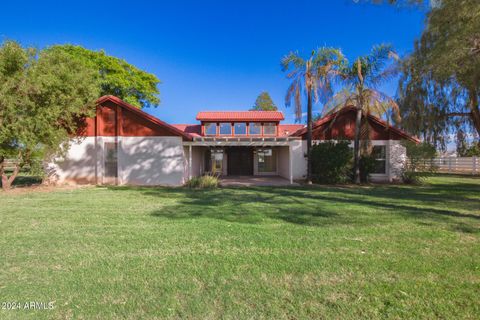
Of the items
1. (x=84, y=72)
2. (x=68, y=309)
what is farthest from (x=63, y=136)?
(x=68, y=309)

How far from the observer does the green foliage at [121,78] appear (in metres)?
23.7

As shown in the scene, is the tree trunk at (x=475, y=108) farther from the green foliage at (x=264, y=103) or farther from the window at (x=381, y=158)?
the green foliage at (x=264, y=103)

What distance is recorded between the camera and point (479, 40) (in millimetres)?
6965

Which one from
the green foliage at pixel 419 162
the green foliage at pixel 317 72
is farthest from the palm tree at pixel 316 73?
the green foliage at pixel 419 162

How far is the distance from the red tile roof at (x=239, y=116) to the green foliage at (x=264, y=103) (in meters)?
24.0

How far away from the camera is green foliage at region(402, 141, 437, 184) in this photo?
1299 cm

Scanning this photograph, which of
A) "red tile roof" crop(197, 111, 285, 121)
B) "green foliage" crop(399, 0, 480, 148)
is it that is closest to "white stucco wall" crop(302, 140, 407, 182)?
"green foliage" crop(399, 0, 480, 148)

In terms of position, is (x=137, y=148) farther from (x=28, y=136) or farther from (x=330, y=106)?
(x=330, y=106)

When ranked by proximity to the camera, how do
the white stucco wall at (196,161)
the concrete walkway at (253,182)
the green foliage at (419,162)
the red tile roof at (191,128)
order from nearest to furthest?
1. the green foliage at (419,162)
2. the concrete walkway at (253,182)
3. the white stucco wall at (196,161)
4. the red tile roof at (191,128)

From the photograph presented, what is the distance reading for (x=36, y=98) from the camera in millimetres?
11078

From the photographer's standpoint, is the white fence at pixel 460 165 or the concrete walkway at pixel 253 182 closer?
the concrete walkway at pixel 253 182

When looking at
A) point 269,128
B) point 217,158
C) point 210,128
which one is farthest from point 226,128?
point 269,128

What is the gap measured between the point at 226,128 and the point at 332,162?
8852 millimetres

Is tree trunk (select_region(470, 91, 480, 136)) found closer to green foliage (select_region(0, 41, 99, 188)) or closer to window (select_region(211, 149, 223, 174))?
window (select_region(211, 149, 223, 174))
